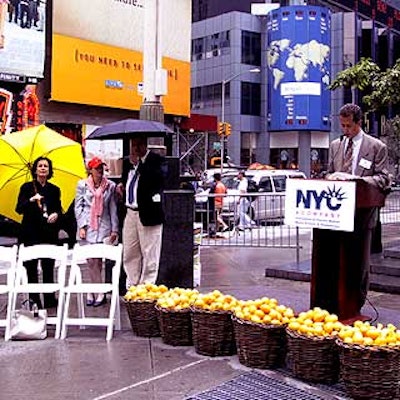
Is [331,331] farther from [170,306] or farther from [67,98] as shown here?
[67,98]

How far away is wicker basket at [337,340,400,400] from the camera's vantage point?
15.4 feet

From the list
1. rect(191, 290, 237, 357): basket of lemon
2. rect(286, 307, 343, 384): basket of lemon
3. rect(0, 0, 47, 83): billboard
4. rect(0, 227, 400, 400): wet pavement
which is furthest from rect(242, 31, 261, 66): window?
rect(286, 307, 343, 384): basket of lemon

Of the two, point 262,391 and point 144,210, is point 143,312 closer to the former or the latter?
point 144,210

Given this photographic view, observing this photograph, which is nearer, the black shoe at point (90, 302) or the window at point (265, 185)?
the black shoe at point (90, 302)

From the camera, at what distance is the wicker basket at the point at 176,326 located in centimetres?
608

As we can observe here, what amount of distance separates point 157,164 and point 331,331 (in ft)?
10.6

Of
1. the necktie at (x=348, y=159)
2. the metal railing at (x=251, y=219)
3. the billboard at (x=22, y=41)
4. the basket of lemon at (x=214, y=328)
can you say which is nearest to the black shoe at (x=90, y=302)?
the basket of lemon at (x=214, y=328)

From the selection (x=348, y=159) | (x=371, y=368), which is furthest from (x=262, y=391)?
(x=348, y=159)

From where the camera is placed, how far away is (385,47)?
234ft

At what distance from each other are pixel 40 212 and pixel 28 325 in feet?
5.38

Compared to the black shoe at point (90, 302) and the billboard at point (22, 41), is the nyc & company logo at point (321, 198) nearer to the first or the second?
the black shoe at point (90, 302)

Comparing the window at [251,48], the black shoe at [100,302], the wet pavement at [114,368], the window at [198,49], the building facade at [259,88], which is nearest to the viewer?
the wet pavement at [114,368]

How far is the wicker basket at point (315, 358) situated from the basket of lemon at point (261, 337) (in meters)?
0.26

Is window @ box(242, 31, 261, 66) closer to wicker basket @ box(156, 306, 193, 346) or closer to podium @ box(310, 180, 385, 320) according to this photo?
podium @ box(310, 180, 385, 320)
